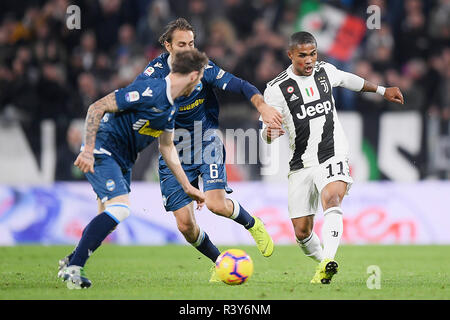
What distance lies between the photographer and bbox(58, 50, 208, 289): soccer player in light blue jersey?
7.03 m

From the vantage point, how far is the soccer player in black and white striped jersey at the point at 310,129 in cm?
836

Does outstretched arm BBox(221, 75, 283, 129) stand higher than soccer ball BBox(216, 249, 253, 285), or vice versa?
outstretched arm BBox(221, 75, 283, 129)

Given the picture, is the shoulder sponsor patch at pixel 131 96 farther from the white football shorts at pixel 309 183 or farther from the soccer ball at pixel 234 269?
the white football shorts at pixel 309 183

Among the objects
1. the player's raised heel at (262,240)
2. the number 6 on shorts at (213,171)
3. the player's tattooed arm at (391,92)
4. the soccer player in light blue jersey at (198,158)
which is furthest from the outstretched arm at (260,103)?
the player's raised heel at (262,240)

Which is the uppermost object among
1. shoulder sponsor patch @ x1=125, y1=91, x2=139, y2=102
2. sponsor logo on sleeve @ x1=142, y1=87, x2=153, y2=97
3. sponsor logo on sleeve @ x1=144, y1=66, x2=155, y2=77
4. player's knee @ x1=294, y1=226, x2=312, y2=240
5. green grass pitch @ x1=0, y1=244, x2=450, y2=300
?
sponsor logo on sleeve @ x1=144, y1=66, x2=155, y2=77

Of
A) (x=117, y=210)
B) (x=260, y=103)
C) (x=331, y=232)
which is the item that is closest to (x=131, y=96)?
(x=117, y=210)

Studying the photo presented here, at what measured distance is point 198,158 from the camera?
891 cm

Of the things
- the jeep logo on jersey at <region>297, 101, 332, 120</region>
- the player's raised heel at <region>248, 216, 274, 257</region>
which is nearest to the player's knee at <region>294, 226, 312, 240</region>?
the player's raised heel at <region>248, 216, 274, 257</region>

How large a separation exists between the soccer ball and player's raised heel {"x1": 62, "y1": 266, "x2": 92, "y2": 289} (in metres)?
1.24

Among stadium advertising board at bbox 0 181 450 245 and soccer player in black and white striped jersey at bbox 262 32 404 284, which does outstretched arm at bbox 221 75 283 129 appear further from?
stadium advertising board at bbox 0 181 450 245

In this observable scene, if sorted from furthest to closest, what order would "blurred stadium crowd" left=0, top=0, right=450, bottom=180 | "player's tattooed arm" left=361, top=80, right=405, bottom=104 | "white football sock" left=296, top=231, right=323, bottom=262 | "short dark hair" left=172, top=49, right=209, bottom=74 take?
1. "blurred stadium crowd" left=0, top=0, right=450, bottom=180
2. "white football sock" left=296, top=231, right=323, bottom=262
3. "player's tattooed arm" left=361, top=80, right=405, bottom=104
4. "short dark hair" left=172, top=49, right=209, bottom=74

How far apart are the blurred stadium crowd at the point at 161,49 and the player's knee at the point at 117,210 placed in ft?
24.1
